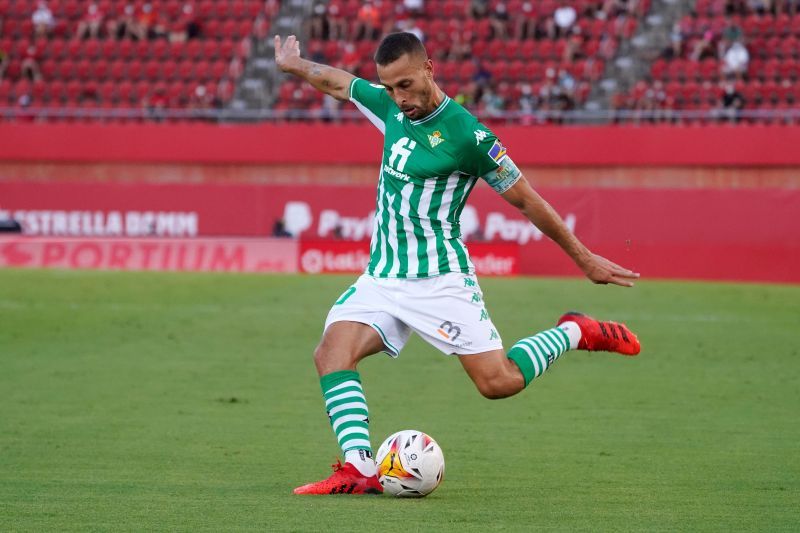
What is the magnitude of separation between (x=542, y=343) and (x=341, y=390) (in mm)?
1296

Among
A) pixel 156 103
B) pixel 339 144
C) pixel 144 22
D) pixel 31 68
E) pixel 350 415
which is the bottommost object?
pixel 339 144

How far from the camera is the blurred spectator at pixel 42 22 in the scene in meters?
33.6

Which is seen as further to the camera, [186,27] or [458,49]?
[186,27]

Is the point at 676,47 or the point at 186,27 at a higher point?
the point at 676,47

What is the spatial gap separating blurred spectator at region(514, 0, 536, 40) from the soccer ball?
2565 centimetres

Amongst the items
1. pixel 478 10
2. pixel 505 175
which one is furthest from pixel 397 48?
pixel 478 10

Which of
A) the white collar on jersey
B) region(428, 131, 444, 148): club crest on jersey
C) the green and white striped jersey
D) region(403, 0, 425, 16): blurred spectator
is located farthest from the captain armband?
region(403, 0, 425, 16): blurred spectator

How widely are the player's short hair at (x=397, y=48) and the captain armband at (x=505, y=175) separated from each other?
2.32 ft

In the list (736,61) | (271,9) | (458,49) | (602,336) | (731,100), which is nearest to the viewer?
(602,336)

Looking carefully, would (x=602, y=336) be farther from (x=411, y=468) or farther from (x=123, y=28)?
(x=123, y=28)

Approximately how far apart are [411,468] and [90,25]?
2927 cm

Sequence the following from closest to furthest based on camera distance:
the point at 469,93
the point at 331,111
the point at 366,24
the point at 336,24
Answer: the point at 469,93
the point at 331,111
the point at 366,24
the point at 336,24

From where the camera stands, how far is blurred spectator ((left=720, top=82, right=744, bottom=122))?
28578 mm

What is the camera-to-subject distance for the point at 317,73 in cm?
775
